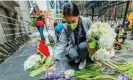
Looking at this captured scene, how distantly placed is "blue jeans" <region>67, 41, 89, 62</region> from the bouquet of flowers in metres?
0.49

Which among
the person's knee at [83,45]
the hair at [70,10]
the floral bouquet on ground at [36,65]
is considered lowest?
the person's knee at [83,45]

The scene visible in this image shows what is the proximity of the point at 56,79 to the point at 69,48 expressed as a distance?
0.57 meters

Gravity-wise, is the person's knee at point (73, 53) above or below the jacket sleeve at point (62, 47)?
below

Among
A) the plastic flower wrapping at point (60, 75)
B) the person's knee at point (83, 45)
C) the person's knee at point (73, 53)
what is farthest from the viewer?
the person's knee at point (73, 53)

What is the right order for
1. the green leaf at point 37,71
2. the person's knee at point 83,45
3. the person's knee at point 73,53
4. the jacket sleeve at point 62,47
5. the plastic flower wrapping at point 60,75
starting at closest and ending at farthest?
the green leaf at point 37,71 < the plastic flower wrapping at point 60,75 < the jacket sleeve at point 62,47 < the person's knee at point 83,45 < the person's knee at point 73,53

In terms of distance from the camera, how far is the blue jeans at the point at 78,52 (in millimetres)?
1404

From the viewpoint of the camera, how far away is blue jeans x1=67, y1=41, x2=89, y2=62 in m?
1.40

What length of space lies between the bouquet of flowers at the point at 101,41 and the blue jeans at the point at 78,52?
1.62 feet

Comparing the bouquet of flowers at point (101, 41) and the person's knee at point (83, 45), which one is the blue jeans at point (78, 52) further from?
the bouquet of flowers at point (101, 41)

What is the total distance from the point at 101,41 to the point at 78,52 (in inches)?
28.1

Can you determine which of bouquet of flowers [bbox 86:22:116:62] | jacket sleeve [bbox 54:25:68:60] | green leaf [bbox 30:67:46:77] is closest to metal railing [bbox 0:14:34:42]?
jacket sleeve [bbox 54:25:68:60]

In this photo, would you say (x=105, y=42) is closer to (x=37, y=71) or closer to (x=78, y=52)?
(x=37, y=71)

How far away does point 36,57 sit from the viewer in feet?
2.69

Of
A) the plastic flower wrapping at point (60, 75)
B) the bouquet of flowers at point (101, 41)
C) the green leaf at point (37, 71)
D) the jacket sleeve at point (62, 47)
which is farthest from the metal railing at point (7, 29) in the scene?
the bouquet of flowers at point (101, 41)
